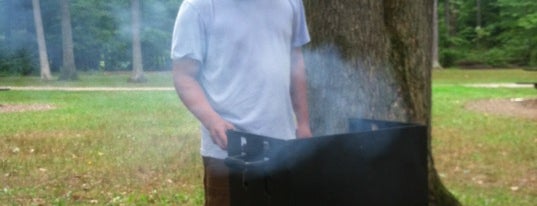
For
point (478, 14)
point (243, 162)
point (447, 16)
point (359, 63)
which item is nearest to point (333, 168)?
point (243, 162)

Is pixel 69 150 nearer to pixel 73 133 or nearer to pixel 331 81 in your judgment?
pixel 73 133

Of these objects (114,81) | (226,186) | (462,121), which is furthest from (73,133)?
(114,81)

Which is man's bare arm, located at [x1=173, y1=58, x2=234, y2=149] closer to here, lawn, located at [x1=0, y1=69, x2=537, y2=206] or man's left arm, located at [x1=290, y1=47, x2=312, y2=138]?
man's left arm, located at [x1=290, y1=47, x2=312, y2=138]

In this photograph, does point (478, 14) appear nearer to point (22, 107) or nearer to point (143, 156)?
point (22, 107)

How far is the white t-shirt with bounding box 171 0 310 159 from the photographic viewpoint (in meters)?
1.89

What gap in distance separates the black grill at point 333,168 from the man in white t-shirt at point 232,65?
23 centimetres

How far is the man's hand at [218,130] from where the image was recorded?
6.04 feet

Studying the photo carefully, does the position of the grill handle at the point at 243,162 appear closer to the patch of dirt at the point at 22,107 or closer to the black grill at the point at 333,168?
the black grill at the point at 333,168

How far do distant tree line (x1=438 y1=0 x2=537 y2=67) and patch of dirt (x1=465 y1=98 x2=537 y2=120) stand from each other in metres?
16.3

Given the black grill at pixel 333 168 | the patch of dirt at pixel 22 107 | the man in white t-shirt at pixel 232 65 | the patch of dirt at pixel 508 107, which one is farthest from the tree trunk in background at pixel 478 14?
the black grill at pixel 333 168

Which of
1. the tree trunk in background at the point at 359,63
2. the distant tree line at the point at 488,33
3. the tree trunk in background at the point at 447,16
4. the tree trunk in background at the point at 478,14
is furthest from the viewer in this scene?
the tree trunk in background at the point at 478,14

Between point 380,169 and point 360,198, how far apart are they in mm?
75

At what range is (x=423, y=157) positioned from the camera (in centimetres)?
173

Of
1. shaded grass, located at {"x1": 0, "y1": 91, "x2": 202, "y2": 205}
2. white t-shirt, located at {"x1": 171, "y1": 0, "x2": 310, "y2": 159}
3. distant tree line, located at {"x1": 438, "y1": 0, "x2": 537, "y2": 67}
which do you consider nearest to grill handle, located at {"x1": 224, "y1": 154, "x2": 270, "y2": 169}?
white t-shirt, located at {"x1": 171, "y1": 0, "x2": 310, "y2": 159}
